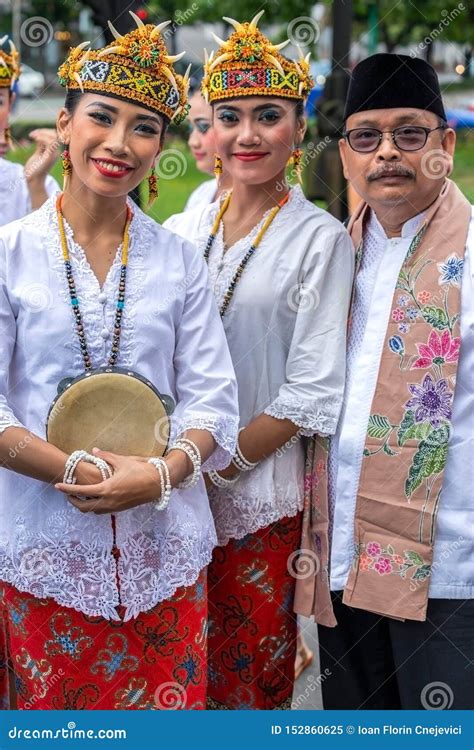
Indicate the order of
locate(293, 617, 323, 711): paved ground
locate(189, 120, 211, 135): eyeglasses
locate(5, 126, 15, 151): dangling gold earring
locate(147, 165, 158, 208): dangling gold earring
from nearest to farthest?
locate(147, 165, 158, 208): dangling gold earring
locate(293, 617, 323, 711): paved ground
locate(5, 126, 15, 151): dangling gold earring
locate(189, 120, 211, 135): eyeglasses

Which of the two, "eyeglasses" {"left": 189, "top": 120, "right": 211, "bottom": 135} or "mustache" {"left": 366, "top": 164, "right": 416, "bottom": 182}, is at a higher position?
"mustache" {"left": 366, "top": 164, "right": 416, "bottom": 182}

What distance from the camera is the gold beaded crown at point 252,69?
2994 millimetres

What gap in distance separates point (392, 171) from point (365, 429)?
0.71 metres

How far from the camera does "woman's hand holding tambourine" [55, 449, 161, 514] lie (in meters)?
2.31

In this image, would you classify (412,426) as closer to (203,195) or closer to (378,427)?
(378,427)

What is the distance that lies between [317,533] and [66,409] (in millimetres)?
963

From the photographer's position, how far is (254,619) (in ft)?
10.1

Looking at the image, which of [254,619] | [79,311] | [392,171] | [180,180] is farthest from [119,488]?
[180,180]

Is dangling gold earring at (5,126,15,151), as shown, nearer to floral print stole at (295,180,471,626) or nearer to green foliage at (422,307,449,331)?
floral print stole at (295,180,471,626)

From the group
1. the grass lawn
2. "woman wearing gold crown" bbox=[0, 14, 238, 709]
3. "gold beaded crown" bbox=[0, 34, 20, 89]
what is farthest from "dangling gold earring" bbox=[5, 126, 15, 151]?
"woman wearing gold crown" bbox=[0, 14, 238, 709]

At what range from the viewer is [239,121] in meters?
3.03

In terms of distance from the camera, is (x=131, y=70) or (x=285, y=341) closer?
(x=131, y=70)

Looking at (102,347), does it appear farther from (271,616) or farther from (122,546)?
(271,616)

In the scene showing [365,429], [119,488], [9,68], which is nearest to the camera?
[119,488]
